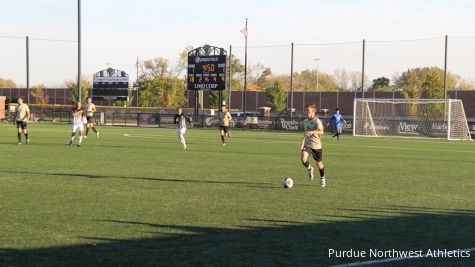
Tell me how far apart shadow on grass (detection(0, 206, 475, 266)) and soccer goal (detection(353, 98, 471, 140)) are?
3225 centimetres

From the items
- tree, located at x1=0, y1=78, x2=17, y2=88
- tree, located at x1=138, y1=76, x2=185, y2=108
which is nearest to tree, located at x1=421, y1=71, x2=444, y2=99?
tree, located at x1=138, y1=76, x2=185, y2=108

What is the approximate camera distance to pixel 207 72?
51.4 metres

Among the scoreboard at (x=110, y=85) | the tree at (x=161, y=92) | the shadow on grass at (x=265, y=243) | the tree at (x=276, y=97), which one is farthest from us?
the tree at (x=161, y=92)

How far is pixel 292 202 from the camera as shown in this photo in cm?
1135

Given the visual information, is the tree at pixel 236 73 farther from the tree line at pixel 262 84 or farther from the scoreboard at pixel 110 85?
the scoreboard at pixel 110 85

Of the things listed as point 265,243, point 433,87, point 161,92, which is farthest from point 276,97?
point 265,243

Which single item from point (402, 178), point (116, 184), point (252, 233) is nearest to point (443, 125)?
point (402, 178)

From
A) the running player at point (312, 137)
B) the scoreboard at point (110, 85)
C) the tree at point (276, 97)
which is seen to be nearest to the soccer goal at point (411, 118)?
the running player at point (312, 137)

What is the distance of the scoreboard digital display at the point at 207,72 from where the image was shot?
5069cm

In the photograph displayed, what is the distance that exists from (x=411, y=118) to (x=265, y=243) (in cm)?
3821

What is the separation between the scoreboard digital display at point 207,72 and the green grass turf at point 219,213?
32.2m

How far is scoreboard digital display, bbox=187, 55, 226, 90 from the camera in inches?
1996

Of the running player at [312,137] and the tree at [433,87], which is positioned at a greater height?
the tree at [433,87]

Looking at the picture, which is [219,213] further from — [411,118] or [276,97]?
[276,97]
